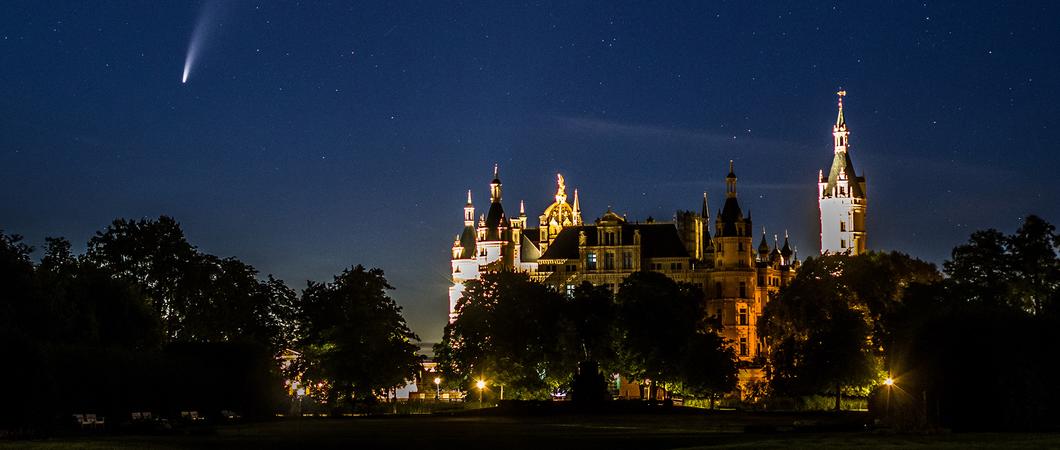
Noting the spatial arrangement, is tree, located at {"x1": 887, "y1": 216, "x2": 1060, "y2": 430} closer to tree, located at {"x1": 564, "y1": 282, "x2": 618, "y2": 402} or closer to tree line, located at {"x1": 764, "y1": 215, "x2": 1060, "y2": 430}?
tree line, located at {"x1": 764, "y1": 215, "x2": 1060, "y2": 430}

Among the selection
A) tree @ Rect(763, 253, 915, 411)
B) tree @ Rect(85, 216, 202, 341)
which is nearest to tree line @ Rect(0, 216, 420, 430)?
tree @ Rect(85, 216, 202, 341)

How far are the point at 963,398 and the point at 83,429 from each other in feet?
124

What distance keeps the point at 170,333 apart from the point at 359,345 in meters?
16.3

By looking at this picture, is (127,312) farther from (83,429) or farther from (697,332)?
(697,332)

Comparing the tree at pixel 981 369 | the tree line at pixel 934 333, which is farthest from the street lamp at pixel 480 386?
the tree at pixel 981 369

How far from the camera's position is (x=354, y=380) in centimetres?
11481

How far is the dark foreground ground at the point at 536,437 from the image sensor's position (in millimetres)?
56150

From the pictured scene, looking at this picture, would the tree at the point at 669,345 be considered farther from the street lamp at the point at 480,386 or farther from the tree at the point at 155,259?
the tree at the point at 155,259

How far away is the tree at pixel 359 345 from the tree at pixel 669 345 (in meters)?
Answer: 20.3

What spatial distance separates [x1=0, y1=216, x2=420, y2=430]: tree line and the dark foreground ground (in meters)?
6.39

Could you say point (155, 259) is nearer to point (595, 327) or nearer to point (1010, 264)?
point (595, 327)

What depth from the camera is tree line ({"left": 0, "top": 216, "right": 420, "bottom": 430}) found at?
7544cm

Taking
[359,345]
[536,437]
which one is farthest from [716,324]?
[536,437]

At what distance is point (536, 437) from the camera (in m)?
63.8
